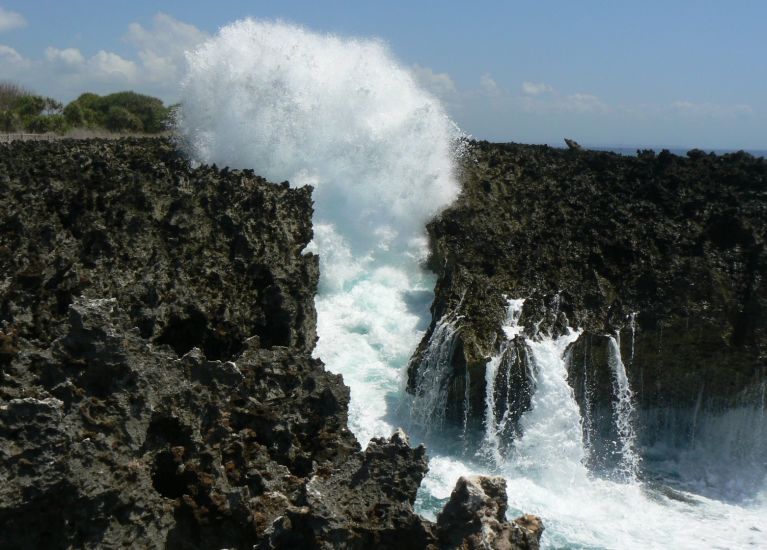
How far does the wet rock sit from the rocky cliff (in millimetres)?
10

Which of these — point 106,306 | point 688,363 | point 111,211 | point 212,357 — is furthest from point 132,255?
point 688,363

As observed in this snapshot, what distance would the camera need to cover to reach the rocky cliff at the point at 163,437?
4.62 metres

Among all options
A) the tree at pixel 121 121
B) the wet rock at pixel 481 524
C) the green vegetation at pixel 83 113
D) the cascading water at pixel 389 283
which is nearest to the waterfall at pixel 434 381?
the cascading water at pixel 389 283

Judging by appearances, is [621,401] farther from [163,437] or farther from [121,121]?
[121,121]

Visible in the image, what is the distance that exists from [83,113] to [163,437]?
3574cm

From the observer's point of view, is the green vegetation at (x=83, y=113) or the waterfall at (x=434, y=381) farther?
the green vegetation at (x=83, y=113)

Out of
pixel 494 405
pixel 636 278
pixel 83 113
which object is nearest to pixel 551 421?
pixel 494 405

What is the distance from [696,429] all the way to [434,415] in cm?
427

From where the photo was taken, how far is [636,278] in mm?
12023

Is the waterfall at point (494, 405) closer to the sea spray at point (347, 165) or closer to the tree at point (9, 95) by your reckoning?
the sea spray at point (347, 165)

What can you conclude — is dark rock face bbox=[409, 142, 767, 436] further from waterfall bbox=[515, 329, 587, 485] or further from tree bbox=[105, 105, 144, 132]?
tree bbox=[105, 105, 144, 132]

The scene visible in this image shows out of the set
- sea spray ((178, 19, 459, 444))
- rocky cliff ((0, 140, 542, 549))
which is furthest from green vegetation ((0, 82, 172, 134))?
rocky cliff ((0, 140, 542, 549))

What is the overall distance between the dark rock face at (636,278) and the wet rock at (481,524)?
20.2ft

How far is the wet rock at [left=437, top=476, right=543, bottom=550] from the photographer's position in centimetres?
461
